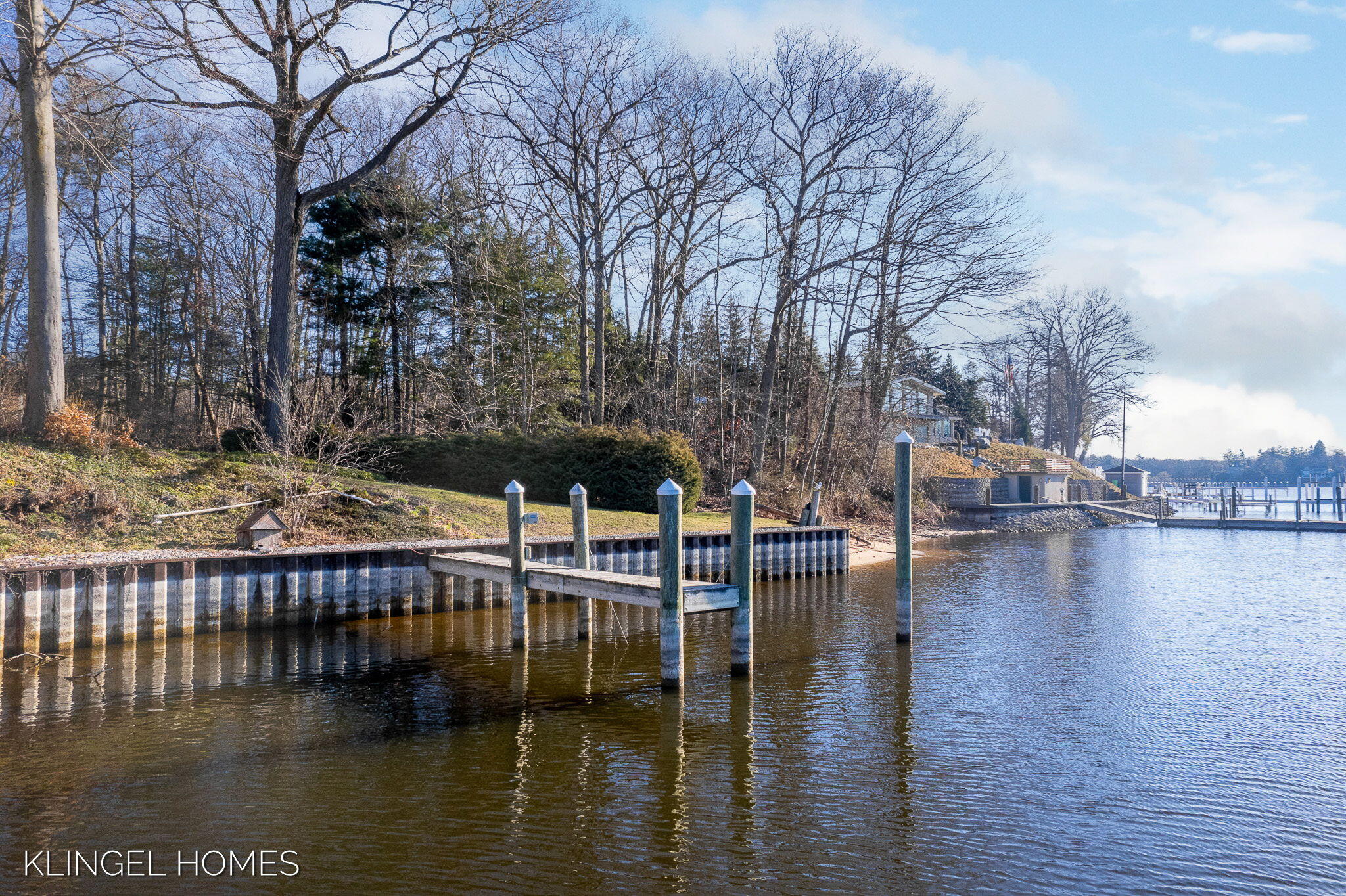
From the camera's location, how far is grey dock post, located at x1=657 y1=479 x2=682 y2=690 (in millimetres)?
9406

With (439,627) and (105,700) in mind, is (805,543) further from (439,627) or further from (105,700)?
(105,700)

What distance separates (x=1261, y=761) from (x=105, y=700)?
1157cm

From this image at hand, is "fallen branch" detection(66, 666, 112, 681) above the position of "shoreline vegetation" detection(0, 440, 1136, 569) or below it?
below

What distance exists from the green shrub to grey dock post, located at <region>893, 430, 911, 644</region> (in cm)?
1027

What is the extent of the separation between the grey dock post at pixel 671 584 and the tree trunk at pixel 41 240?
13.7 m

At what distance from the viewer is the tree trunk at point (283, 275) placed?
20.1m

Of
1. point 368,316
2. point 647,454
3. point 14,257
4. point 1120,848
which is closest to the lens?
point 1120,848

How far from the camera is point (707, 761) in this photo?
299 inches

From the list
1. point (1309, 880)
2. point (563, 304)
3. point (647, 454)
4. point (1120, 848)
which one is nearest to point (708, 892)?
point (1120, 848)

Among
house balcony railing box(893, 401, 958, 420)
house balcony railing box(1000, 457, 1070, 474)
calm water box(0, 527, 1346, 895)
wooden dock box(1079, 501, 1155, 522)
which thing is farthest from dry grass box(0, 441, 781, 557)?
house balcony railing box(1000, 457, 1070, 474)

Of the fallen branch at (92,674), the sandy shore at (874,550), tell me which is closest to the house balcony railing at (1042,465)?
the sandy shore at (874,550)

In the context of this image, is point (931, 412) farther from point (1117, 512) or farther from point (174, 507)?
point (174, 507)

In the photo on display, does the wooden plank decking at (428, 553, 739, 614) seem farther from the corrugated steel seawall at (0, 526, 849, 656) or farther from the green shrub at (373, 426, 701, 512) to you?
the green shrub at (373, 426, 701, 512)

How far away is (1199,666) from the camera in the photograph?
11.3m
